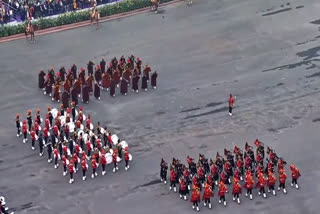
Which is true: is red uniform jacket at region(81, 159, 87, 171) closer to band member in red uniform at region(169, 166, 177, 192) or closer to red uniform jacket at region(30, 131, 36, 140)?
red uniform jacket at region(30, 131, 36, 140)

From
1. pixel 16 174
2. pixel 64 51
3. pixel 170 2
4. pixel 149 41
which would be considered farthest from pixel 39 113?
pixel 170 2

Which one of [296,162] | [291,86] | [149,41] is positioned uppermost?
[149,41]

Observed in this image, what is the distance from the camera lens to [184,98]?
4712 centimetres

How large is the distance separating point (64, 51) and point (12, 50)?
375cm

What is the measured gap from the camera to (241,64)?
51.7 metres

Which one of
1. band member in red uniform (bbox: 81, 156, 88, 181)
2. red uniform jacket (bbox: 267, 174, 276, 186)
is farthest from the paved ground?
red uniform jacket (bbox: 267, 174, 276, 186)

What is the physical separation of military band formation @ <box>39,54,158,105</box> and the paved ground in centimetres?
71

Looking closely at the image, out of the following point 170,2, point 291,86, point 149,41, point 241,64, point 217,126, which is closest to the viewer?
point 217,126

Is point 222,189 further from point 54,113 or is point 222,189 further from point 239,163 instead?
point 54,113

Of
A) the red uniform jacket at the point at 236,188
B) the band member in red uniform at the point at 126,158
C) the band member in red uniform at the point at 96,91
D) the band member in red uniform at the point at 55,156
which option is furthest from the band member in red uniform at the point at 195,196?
the band member in red uniform at the point at 96,91

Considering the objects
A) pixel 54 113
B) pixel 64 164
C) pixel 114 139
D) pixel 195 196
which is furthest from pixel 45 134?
pixel 195 196

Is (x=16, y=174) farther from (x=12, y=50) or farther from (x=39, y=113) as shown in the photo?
(x=12, y=50)

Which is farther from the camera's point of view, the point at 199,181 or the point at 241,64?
the point at 241,64

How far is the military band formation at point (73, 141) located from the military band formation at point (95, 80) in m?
2.30
